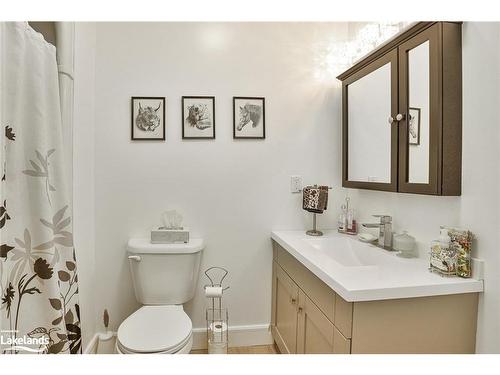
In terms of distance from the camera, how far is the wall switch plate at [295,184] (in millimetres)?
1804

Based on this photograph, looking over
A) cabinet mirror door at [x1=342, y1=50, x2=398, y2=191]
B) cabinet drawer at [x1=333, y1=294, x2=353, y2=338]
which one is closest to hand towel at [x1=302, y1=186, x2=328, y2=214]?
cabinet mirror door at [x1=342, y1=50, x2=398, y2=191]

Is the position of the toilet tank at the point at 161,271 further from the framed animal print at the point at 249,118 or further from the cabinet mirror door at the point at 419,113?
the cabinet mirror door at the point at 419,113

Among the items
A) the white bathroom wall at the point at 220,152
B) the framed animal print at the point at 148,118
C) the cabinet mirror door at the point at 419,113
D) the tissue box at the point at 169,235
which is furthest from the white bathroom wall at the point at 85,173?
the cabinet mirror door at the point at 419,113

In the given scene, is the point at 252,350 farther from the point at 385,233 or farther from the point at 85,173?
the point at 85,173

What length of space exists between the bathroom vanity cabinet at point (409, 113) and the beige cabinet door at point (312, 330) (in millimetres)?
645

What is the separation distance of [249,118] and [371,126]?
2.30 feet

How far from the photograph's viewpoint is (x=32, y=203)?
0.91 m

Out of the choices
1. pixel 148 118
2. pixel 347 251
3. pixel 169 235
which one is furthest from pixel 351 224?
pixel 148 118

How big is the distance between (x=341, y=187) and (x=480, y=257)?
937mm

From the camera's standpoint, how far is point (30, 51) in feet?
2.94

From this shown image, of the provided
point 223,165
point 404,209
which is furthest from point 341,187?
point 223,165

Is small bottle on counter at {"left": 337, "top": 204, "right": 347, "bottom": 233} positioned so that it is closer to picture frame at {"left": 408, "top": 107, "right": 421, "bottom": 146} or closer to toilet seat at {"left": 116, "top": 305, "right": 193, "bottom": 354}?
picture frame at {"left": 408, "top": 107, "right": 421, "bottom": 146}
